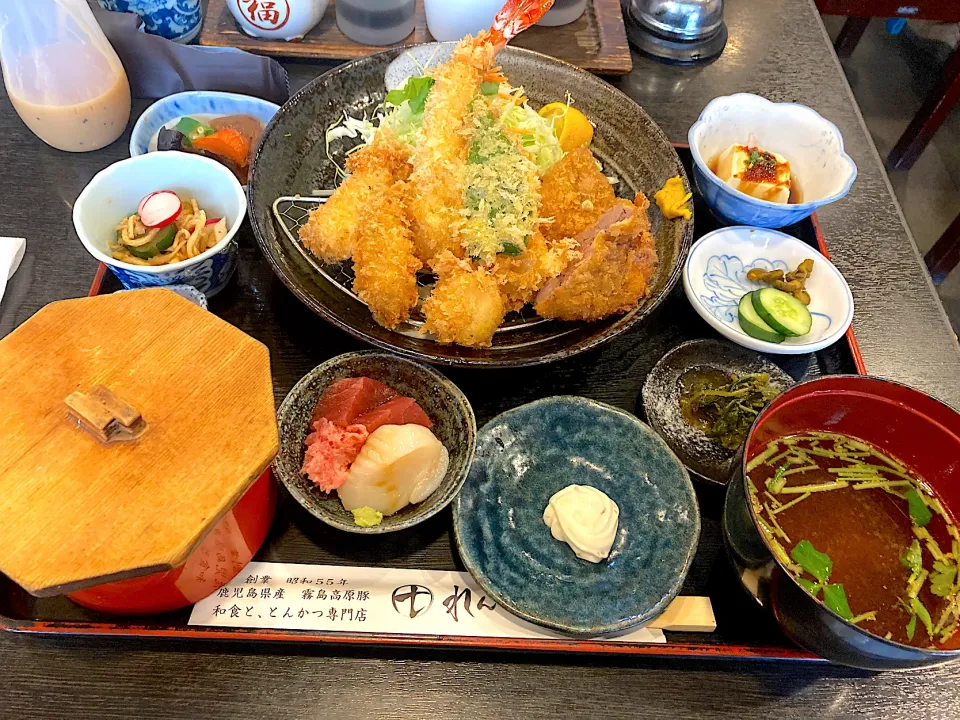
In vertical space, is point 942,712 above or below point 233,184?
below

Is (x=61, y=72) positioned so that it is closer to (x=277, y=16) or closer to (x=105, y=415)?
(x=277, y=16)

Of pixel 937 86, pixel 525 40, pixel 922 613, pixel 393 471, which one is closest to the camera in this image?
pixel 922 613

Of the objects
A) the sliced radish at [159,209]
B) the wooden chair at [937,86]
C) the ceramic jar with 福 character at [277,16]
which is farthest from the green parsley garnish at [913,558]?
the wooden chair at [937,86]

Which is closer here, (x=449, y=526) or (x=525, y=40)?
(x=449, y=526)

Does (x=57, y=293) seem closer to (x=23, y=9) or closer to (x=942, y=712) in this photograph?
(x=23, y=9)

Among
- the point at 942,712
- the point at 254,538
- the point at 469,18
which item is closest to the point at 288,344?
the point at 254,538

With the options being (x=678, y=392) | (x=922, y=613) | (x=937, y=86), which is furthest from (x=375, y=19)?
(x=937, y=86)
